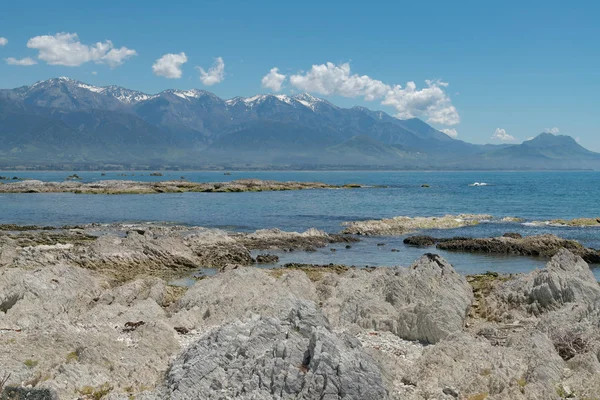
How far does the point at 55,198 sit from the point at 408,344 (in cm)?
9653

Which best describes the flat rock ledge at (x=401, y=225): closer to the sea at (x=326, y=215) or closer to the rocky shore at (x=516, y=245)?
the sea at (x=326, y=215)

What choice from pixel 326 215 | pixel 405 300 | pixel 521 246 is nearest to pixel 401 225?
pixel 521 246

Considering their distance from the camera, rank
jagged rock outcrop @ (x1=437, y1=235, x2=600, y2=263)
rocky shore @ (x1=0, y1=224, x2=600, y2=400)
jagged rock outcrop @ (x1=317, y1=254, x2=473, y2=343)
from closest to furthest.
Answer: rocky shore @ (x1=0, y1=224, x2=600, y2=400)
jagged rock outcrop @ (x1=317, y1=254, x2=473, y2=343)
jagged rock outcrop @ (x1=437, y1=235, x2=600, y2=263)

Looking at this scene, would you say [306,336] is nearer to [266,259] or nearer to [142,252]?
[142,252]

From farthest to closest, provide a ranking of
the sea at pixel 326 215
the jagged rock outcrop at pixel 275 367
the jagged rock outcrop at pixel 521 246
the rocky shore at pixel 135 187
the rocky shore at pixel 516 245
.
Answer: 1. the rocky shore at pixel 135 187
2. the jagged rock outcrop at pixel 521 246
3. the rocky shore at pixel 516 245
4. the sea at pixel 326 215
5. the jagged rock outcrop at pixel 275 367

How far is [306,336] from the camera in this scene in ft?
48.7

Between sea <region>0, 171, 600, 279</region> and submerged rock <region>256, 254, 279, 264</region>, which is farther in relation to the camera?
sea <region>0, 171, 600, 279</region>

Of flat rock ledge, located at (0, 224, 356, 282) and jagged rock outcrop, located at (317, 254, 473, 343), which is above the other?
jagged rock outcrop, located at (317, 254, 473, 343)

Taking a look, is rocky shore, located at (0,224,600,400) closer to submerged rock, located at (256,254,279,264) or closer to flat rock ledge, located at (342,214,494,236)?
submerged rock, located at (256,254,279,264)

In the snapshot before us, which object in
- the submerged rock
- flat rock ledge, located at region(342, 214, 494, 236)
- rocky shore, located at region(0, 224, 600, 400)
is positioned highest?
rocky shore, located at region(0, 224, 600, 400)

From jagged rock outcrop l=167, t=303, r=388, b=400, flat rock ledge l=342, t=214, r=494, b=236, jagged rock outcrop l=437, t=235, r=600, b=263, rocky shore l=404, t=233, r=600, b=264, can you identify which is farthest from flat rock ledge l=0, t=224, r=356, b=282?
jagged rock outcrop l=167, t=303, r=388, b=400

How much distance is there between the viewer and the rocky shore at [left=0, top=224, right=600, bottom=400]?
13547 mm

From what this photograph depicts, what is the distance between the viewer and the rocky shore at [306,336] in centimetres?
1355

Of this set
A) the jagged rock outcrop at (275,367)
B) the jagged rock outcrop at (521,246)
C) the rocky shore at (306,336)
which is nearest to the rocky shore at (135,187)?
the jagged rock outcrop at (521,246)
